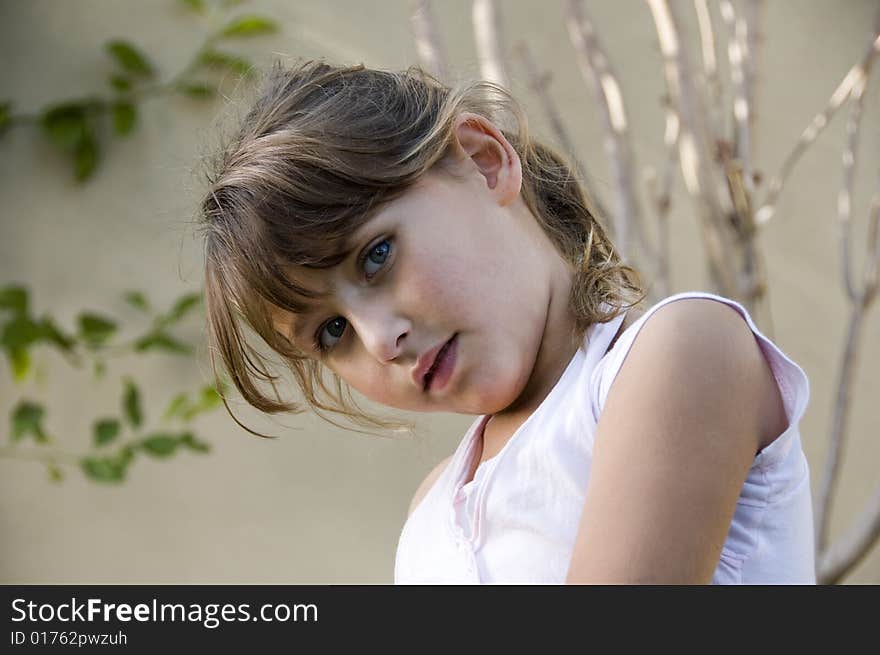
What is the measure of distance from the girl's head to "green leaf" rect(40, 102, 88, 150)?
56.8 inches

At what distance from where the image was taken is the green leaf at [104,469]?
7.42 ft

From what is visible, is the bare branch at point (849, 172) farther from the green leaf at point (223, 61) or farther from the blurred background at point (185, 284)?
the green leaf at point (223, 61)

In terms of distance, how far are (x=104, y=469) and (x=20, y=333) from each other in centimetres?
32

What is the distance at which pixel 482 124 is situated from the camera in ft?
3.23

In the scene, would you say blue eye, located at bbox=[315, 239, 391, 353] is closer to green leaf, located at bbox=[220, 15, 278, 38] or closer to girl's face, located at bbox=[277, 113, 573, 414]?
girl's face, located at bbox=[277, 113, 573, 414]

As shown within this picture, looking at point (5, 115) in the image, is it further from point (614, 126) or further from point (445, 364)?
point (445, 364)

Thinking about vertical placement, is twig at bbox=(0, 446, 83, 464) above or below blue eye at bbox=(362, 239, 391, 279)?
above

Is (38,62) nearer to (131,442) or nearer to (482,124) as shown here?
(131,442)

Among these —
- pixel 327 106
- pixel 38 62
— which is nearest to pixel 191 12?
pixel 38 62

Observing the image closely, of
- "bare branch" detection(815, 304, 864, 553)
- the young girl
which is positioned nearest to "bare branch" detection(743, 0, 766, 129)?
"bare branch" detection(815, 304, 864, 553)

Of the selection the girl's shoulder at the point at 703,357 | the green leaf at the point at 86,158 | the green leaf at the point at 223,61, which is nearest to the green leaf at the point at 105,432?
the green leaf at the point at 86,158

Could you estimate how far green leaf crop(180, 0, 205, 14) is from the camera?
7.82 feet

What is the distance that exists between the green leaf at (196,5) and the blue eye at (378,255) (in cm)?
170
